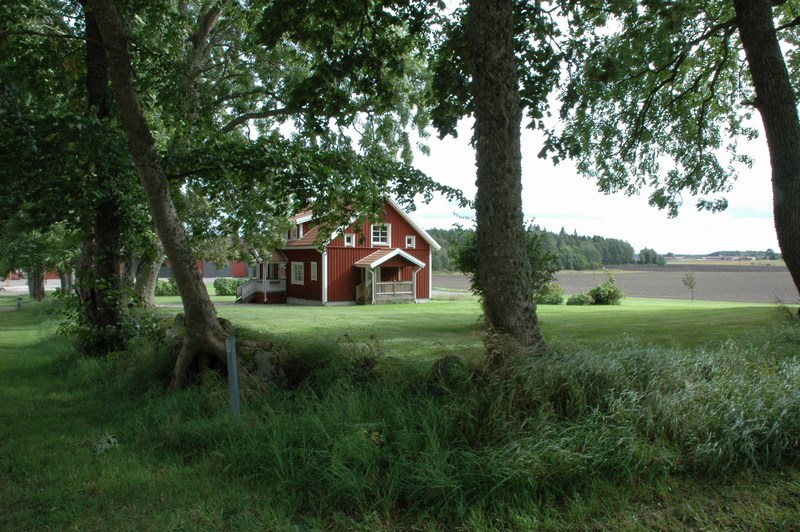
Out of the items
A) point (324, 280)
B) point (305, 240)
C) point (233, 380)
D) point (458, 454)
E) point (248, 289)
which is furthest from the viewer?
point (248, 289)

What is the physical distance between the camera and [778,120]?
8047 millimetres

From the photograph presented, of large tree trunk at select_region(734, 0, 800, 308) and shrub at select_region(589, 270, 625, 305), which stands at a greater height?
large tree trunk at select_region(734, 0, 800, 308)

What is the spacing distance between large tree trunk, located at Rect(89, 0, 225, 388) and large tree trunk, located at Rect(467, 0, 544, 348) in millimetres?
3497

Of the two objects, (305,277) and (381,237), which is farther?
(381,237)

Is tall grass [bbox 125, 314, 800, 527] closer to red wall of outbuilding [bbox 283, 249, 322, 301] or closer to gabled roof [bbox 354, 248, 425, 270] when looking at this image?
gabled roof [bbox 354, 248, 425, 270]

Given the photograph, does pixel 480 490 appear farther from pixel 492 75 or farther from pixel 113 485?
pixel 492 75

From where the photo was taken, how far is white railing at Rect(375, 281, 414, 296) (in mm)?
35531

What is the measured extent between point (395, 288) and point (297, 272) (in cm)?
678

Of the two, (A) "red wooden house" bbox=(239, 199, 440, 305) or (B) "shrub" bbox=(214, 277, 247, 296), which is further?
(B) "shrub" bbox=(214, 277, 247, 296)

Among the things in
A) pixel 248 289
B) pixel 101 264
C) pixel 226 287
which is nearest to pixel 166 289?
pixel 226 287

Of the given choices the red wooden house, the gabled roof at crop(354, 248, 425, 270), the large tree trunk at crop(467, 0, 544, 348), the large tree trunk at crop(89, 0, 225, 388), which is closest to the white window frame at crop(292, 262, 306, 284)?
the red wooden house

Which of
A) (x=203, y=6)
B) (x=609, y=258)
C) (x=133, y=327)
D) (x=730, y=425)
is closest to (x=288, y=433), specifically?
(x=730, y=425)

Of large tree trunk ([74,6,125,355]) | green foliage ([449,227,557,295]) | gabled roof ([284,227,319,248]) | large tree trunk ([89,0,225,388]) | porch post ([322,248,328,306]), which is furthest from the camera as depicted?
gabled roof ([284,227,319,248])

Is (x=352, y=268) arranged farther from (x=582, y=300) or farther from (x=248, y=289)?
(x=582, y=300)
